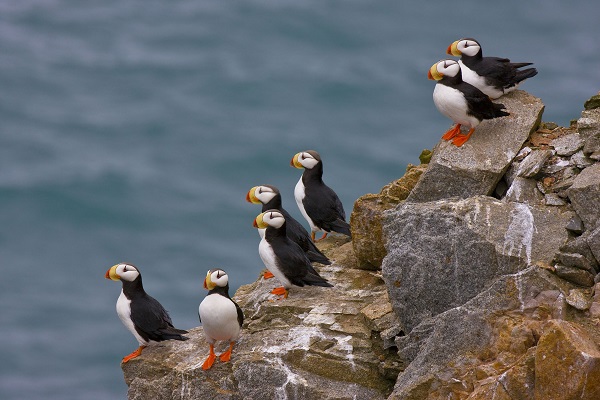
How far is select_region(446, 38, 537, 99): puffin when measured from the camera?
11.0 metres

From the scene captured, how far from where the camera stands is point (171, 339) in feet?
34.8

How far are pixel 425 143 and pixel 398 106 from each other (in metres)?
3.28

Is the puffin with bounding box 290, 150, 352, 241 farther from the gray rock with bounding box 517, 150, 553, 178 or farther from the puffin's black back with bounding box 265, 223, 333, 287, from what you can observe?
the gray rock with bounding box 517, 150, 553, 178

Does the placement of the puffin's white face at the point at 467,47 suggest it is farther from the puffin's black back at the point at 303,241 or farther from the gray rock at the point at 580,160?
the puffin's black back at the point at 303,241

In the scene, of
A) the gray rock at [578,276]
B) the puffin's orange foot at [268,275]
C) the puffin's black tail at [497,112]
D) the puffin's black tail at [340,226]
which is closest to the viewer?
the gray rock at [578,276]

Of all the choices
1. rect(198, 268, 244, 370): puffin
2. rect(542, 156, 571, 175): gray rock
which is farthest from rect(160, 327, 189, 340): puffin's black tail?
rect(542, 156, 571, 175): gray rock

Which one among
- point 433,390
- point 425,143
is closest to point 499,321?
point 433,390

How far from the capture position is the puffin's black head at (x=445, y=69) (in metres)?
10.5

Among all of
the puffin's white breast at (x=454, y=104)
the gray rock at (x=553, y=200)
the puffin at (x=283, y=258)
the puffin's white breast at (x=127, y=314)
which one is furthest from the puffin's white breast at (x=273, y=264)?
the gray rock at (x=553, y=200)

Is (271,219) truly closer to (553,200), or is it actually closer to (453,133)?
(453,133)

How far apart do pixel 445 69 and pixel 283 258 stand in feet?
7.15

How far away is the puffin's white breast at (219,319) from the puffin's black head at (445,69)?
8.74 feet

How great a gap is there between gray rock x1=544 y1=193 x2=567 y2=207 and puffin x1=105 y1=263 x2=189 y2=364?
11.0 ft

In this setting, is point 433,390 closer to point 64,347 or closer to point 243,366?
point 243,366
